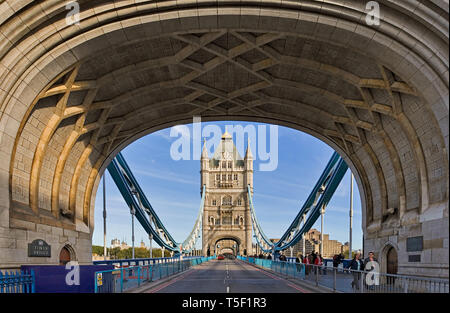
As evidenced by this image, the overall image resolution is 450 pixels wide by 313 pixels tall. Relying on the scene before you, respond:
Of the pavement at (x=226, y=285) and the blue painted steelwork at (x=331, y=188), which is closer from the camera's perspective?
the pavement at (x=226, y=285)

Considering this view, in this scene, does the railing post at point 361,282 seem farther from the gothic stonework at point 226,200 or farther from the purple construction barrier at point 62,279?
the gothic stonework at point 226,200

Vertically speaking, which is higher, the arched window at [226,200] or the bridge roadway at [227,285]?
the bridge roadway at [227,285]

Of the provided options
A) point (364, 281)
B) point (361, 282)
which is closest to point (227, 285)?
point (361, 282)

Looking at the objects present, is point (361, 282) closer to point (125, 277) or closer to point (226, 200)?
point (125, 277)

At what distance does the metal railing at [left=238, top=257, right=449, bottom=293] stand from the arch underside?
12.7 feet

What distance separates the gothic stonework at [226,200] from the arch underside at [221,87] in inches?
4583

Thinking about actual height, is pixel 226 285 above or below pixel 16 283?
below

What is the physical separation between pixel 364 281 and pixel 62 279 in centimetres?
1016

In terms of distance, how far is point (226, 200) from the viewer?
15162 cm

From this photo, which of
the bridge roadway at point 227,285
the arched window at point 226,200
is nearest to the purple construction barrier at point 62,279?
the bridge roadway at point 227,285

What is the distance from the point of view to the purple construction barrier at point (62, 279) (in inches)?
617

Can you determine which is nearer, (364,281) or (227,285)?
(364,281)

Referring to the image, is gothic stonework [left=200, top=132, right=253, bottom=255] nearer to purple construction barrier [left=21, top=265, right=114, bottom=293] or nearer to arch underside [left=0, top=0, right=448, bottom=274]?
arch underside [left=0, top=0, right=448, bottom=274]
